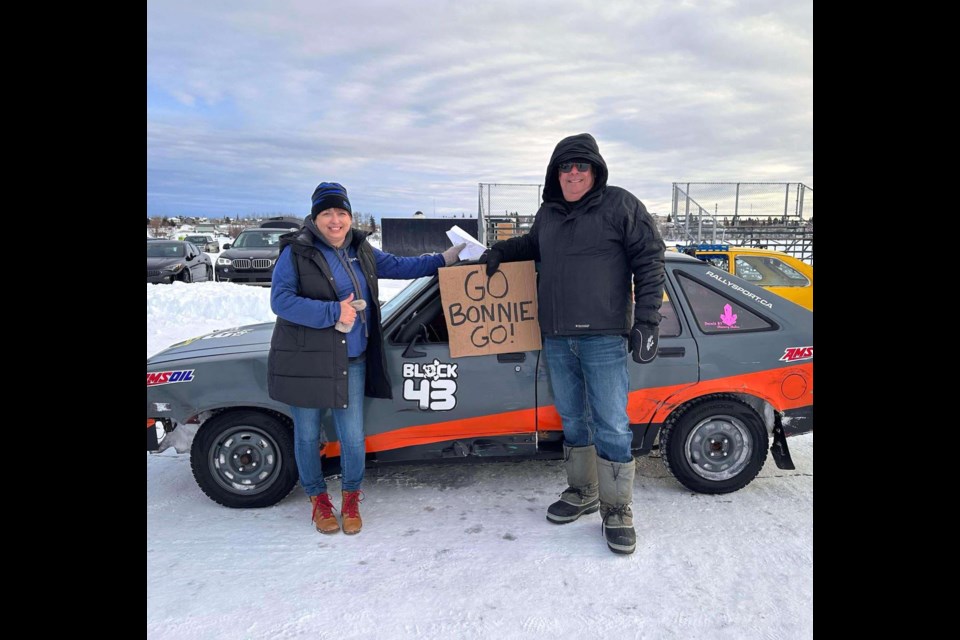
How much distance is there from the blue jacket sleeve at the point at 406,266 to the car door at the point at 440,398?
0.14m

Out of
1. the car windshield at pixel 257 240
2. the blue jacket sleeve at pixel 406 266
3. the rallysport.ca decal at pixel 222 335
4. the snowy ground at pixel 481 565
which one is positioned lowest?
the snowy ground at pixel 481 565

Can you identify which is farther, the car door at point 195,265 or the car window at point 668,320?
the car door at point 195,265

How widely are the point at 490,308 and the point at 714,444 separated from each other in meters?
1.61

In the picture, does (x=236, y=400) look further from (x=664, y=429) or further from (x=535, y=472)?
(x=664, y=429)

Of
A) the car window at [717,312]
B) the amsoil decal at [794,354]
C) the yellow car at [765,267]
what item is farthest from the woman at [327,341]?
the yellow car at [765,267]

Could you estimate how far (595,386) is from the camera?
3006 millimetres

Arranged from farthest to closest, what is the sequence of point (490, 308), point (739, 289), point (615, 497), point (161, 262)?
point (161, 262)
point (739, 289)
point (490, 308)
point (615, 497)

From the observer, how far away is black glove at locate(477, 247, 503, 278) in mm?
3287

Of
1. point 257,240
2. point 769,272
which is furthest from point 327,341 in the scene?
point 257,240

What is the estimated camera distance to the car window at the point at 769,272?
8047 millimetres

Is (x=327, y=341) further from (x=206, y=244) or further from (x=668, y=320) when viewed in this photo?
(x=206, y=244)

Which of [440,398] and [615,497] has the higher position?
[440,398]

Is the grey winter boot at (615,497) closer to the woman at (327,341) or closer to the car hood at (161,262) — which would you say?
the woman at (327,341)
